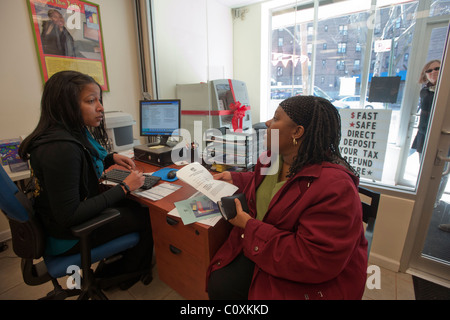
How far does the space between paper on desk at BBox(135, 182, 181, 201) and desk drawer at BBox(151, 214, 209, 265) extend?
0.12m

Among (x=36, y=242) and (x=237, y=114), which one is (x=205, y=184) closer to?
(x=36, y=242)

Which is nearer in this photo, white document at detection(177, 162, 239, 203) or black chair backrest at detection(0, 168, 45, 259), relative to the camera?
black chair backrest at detection(0, 168, 45, 259)

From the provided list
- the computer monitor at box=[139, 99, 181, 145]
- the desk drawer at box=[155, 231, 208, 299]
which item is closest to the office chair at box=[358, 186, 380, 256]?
the desk drawer at box=[155, 231, 208, 299]

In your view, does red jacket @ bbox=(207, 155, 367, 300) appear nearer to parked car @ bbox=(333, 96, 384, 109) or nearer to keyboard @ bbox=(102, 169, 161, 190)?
keyboard @ bbox=(102, 169, 161, 190)

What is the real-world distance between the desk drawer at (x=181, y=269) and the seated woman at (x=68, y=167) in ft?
0.74

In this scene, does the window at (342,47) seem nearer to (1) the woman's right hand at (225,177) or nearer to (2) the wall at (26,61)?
(1) the woman's right hand at (225,177)

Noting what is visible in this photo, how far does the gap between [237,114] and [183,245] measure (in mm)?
1584

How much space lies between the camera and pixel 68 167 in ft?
3.16

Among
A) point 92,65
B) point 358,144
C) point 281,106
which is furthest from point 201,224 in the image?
point 92,65

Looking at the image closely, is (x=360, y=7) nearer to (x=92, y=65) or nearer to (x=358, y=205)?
(x=358, y=205)

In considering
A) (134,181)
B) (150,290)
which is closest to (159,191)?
(134,181)

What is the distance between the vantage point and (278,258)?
84cm

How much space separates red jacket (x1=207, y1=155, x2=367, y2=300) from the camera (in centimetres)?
77
